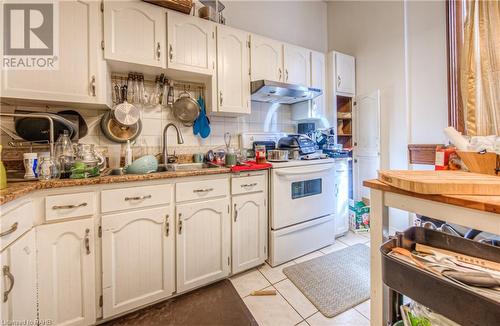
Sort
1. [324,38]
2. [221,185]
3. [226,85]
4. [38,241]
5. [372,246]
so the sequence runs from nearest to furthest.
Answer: [372,246]
[38,241]
[221,185]
[226,85]
[324,38]

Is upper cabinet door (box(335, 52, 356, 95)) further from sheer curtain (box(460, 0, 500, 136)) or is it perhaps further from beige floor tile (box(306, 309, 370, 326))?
beige floor tile (box(306, 309, 370, 326))

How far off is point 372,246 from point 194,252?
3.81ft

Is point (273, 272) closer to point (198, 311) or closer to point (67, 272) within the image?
point (198, 311)

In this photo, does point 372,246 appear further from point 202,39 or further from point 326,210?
point 202,39

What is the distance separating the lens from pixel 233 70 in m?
1.99

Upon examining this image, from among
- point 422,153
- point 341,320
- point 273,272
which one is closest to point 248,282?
point 273,272

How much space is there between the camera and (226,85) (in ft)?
6.44

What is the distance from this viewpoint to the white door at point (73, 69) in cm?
130

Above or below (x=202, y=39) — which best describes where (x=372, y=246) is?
below

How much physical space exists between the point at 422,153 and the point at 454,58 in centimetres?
88

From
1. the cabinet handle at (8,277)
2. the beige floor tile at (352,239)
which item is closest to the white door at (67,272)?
the cabinet handle at (8,277)

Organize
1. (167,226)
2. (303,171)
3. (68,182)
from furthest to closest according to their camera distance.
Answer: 1. (303,171)
2. (167,226)
3. (68,182)

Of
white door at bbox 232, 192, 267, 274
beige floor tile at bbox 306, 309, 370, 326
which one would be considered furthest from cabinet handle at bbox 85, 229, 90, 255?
beige floor tile at bbox 306, 309, 370, 326

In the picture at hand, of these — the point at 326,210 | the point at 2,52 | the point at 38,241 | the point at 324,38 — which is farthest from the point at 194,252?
the point at 324,38
